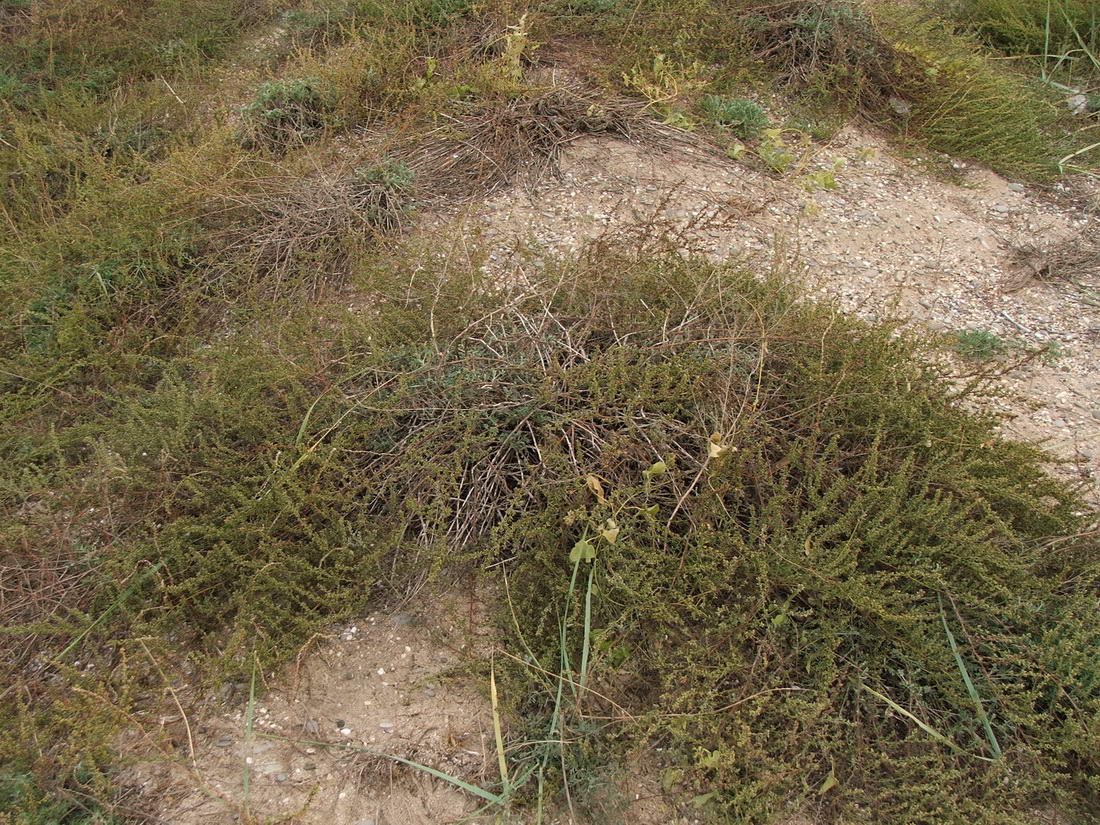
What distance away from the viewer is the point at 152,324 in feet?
12.4

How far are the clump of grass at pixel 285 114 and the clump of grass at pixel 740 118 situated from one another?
2.37 m

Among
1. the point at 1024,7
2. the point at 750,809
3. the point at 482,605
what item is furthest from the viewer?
the point at 1024,7

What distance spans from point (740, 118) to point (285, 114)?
2740mm

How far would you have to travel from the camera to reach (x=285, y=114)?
Answer: 182 inches

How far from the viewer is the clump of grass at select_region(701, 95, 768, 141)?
4.49 meters

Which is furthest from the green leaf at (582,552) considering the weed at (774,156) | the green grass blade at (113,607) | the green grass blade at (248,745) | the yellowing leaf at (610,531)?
the weed at (774,156)

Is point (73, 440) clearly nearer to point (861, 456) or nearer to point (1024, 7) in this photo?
point (861, 456)

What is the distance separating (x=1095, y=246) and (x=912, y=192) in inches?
39.3

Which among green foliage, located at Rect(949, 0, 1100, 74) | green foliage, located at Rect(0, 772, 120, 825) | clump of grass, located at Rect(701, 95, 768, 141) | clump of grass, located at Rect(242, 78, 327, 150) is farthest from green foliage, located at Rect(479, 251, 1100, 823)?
green foliage, located at Rect(949, 0, 1100, 74)

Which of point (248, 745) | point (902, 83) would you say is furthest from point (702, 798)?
point (902, 83)

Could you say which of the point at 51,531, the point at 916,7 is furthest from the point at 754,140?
the point at 51,531

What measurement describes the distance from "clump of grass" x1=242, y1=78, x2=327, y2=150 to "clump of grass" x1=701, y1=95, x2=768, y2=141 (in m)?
2.37

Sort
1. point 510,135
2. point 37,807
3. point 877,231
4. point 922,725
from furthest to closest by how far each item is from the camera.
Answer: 1. point 510,135
2. point 877,231
3. point 922,725
4. point 37,807

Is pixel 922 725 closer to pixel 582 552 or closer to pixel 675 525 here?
pixel 675 525
